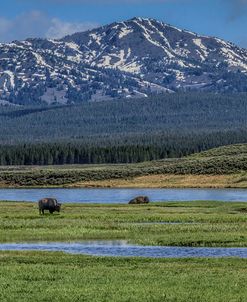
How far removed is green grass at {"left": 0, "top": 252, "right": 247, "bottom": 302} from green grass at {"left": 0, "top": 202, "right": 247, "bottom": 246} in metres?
7.73

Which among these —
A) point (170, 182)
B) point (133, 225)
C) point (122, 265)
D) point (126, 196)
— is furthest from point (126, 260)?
point (170, 182)

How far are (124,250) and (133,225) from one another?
445 inches

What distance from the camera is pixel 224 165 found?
13312 centimetres

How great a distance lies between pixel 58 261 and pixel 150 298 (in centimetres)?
954

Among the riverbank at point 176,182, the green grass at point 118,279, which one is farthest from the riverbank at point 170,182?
the green grass at point 118,279

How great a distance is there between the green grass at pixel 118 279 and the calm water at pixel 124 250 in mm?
2498

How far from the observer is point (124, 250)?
43250 millimetres

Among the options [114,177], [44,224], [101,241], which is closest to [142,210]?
[44,224]

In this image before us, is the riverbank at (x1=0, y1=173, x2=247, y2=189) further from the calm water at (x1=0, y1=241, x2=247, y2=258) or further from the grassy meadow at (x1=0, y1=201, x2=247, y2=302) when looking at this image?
the calm water at (x1=0, y1=241, x2=247, y2=258)

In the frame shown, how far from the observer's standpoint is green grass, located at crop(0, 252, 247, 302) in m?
29.8

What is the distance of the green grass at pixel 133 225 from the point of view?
156 ft

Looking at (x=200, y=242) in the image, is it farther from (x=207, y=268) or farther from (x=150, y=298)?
(x=150, y=298)

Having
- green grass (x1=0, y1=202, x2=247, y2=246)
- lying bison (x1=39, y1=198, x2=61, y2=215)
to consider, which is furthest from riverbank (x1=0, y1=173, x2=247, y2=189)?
lying bison (x1=39, y1=198, x2=61, y2=215)

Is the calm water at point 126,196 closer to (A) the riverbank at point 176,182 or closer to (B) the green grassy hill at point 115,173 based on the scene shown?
(A) the riverbank at point 176,182
